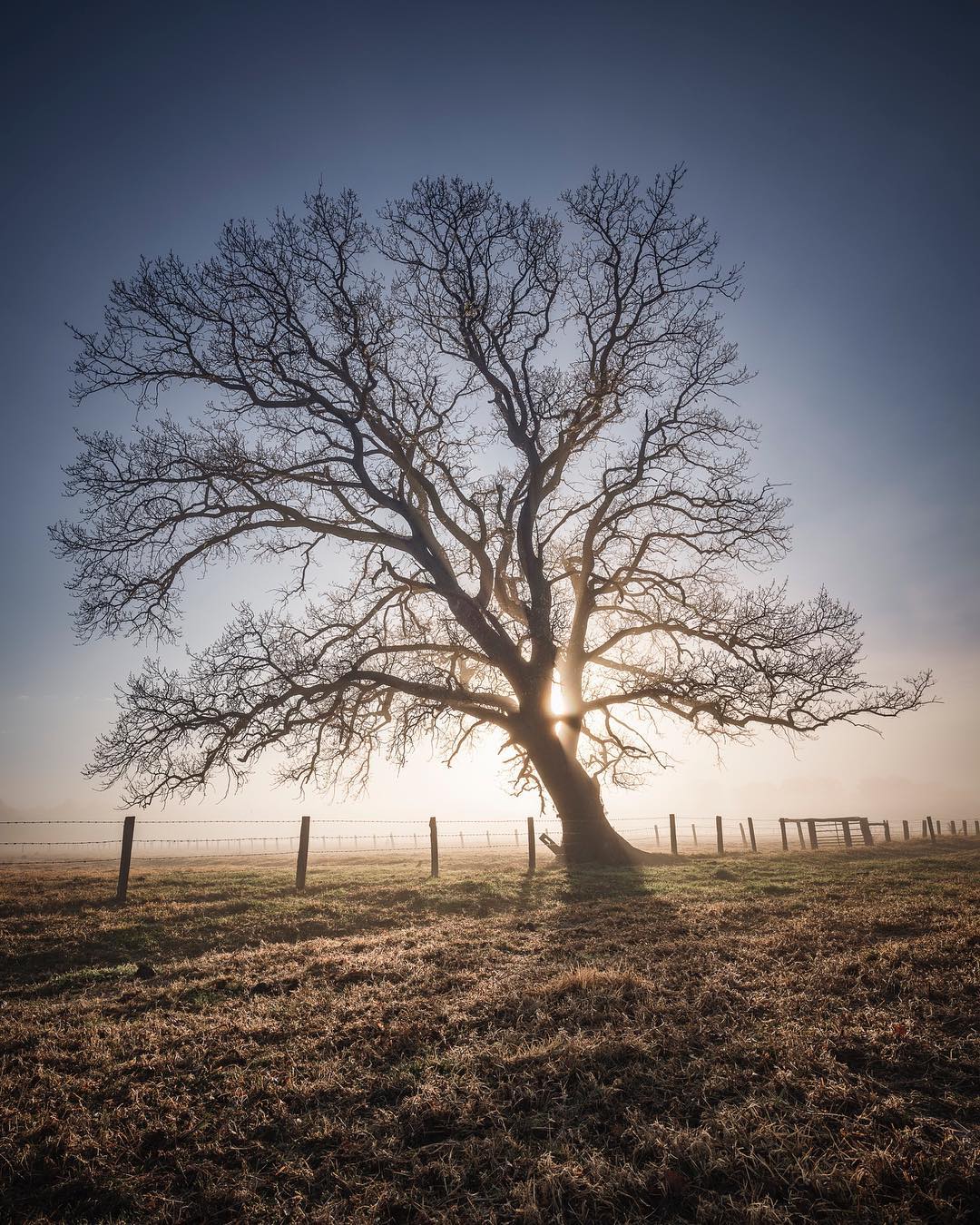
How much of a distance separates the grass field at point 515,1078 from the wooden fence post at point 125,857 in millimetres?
4503

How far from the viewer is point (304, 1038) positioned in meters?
4.35

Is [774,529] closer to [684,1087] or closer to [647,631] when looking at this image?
[647,631]

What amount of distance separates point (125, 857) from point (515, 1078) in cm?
1166

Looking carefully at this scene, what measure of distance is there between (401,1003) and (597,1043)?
1.90 meters

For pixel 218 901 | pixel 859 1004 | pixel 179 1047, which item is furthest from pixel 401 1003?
pixel 218 901

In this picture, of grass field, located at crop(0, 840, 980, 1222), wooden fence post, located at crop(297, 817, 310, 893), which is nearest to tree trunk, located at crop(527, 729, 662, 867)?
wooden fence post, located at crop(297, 817, 310, 893)

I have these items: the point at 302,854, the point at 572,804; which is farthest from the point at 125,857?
the point at 572,804

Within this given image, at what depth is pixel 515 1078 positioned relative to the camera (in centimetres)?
352

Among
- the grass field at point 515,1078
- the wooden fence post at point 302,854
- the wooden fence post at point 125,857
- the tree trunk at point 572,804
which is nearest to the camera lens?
the grass field at point 515,1078

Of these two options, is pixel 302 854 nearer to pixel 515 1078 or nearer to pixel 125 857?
pixel 125 857

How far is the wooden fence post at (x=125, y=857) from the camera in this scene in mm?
11773

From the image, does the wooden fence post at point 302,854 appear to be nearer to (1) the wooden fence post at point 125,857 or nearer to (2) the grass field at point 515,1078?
(1) the wooden fence post at point 125,857

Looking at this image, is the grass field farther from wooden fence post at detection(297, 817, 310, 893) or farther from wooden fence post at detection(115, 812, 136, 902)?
wooden fence post at detection(297, 817, 310, 893)

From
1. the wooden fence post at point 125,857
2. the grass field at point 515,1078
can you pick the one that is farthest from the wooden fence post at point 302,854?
the grass field at point 515,1078
